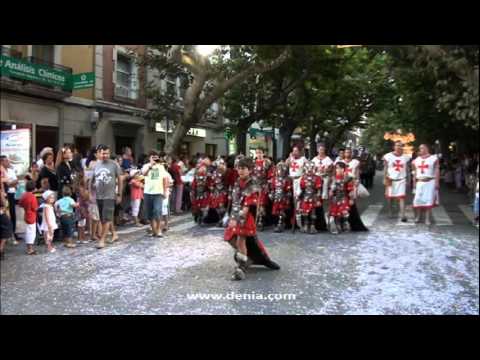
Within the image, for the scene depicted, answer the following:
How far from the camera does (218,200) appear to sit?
2758mm

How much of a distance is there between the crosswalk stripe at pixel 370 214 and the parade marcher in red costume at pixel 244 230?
2.25 ft

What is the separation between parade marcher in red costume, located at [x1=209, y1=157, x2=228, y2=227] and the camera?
8.33ft

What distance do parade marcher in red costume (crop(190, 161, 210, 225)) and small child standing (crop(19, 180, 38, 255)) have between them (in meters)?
0.92

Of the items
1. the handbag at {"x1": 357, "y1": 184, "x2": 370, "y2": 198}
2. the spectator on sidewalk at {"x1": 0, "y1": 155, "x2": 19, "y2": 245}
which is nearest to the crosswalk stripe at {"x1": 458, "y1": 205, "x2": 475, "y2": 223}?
the handbag at {"x1": 357, "y1": 184, "x2": 370, "y2": 198}

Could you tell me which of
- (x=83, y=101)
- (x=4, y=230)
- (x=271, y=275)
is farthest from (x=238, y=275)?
(x=4, y=230)

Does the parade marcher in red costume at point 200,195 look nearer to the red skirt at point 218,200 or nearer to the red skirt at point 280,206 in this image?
the red skirt at point 218,200

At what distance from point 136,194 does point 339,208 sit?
1153 millimetres

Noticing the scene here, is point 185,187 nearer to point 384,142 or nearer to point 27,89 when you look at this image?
point 27,89

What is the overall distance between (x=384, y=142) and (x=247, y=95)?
36.9 inches

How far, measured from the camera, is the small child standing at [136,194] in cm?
224

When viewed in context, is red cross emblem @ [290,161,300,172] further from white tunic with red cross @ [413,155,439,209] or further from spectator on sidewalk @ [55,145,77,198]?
spectator on sidewalk @ [55,145,77,198]

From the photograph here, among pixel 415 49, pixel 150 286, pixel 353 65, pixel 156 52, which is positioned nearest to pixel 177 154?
pixel 156 52

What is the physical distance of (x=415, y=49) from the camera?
108 cm

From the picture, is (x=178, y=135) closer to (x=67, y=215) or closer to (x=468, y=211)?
(x=67, y=215)
